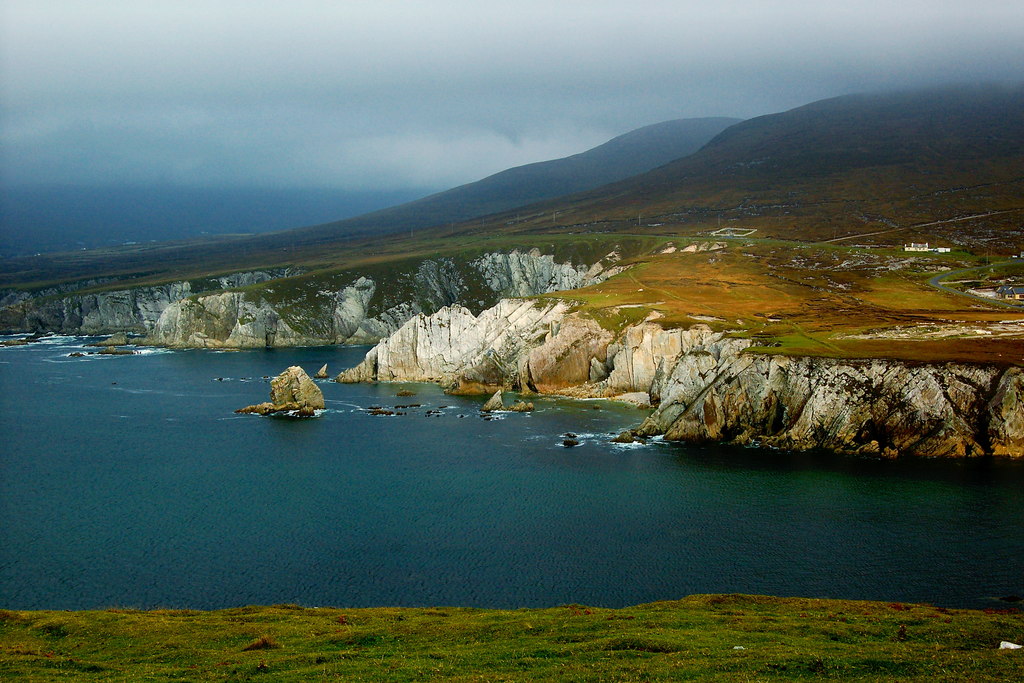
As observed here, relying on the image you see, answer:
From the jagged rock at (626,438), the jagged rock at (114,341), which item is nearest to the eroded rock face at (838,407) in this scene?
the jagged rock at (626,438)

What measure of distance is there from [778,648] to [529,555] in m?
23.7

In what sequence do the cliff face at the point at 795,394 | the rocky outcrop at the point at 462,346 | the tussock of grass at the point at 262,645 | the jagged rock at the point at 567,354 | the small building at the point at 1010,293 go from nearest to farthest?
the tussock of grass at the point at 262,645, the cliff face at the point at 795,394, the small building at the point at 1010,293, the jagged rock at the point at 567,354, the rocky outcrop at the point at 462,346

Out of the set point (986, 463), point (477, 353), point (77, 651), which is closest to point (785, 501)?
point (986, 463)

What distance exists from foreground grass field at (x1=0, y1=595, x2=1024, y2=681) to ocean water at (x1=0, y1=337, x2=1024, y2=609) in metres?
6.65

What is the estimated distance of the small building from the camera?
106750 millimetres

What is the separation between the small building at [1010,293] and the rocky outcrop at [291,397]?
3788 inches

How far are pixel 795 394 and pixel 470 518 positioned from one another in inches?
1515

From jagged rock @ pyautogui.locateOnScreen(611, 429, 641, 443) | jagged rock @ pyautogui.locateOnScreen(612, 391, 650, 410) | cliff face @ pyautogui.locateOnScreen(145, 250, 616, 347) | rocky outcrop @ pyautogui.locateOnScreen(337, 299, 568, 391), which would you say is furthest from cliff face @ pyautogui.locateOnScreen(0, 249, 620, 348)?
jagged rock @ pyautogui.locateOnScreen(611, 429, 641, 443)

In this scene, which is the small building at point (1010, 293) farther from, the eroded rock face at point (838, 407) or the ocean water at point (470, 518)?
the ocean water at point (470, 518)

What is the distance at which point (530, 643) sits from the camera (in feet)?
95.2

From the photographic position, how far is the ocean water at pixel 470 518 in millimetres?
44312

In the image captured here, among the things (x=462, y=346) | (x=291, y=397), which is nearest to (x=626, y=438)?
(x=291, y=397)

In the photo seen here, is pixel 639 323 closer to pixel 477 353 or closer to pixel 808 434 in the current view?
pixel 477 353

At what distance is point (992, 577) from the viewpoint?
43.2 m
